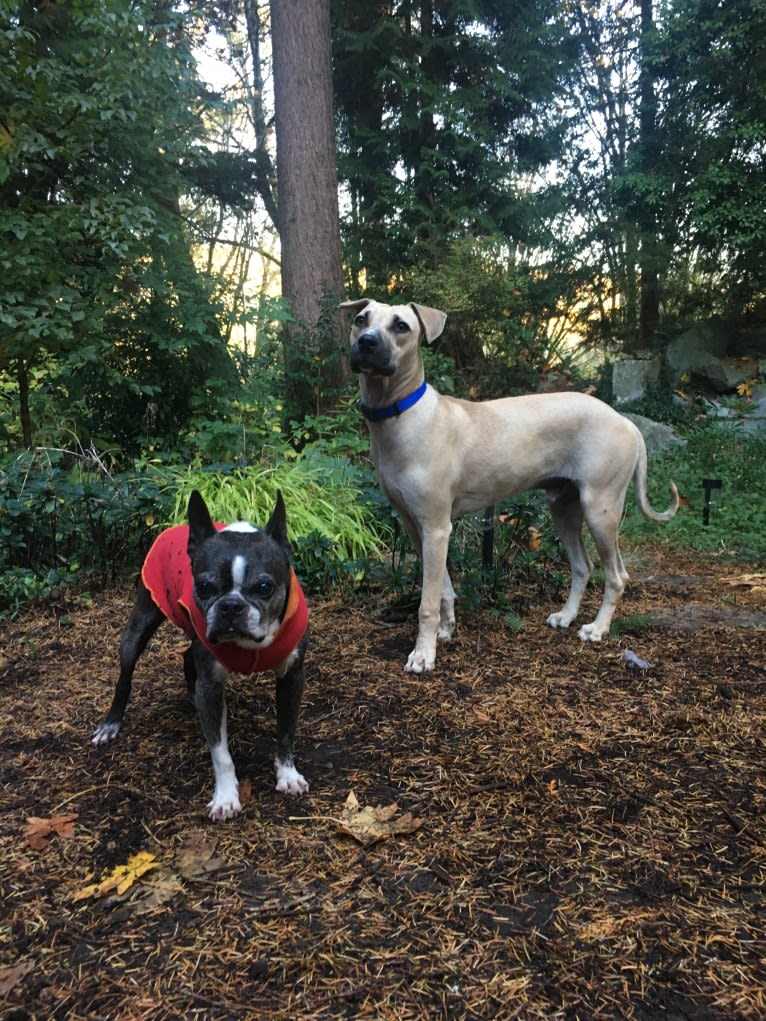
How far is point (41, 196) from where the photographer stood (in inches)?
239

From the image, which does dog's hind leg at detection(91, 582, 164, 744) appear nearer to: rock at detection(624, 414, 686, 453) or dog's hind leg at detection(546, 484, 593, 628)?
dog's hind leg at detection(546, 484, 593, 628)

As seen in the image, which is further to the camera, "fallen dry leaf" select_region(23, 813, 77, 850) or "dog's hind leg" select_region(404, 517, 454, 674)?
"dog's hind leg" select_region(404, 517, 454, 674)

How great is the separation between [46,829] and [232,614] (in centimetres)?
103

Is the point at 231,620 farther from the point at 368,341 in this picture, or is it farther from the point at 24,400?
the point at 24,400

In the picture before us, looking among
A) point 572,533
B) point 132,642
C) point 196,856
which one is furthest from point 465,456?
point 196,856

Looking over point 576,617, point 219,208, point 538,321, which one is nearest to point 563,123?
point 538,321

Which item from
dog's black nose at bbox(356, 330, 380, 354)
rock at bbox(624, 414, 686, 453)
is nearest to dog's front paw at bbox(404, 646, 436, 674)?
dog's black nose at bbox(356, 330, 380, 354)

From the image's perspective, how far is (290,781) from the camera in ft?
8.14

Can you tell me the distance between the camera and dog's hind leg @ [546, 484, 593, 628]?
4379 mm

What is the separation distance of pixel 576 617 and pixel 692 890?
8.28ft

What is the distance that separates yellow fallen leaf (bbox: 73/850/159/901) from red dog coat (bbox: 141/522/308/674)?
2.09 ft

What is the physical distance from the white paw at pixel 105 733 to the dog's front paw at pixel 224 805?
0.73m

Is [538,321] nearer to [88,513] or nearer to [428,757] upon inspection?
[88,513]

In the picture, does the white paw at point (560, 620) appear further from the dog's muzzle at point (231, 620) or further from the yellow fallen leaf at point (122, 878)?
the yellow fallen leaf at point (122, 878)
